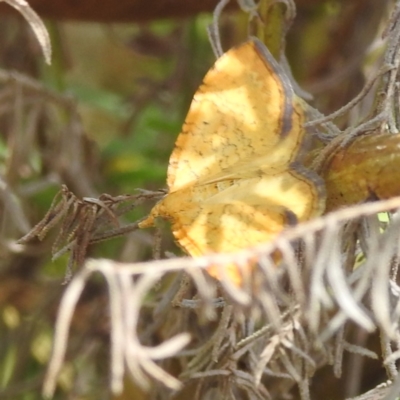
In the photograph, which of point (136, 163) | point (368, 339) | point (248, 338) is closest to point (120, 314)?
point (248, 338)

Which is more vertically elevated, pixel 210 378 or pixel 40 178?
pixel 40 178

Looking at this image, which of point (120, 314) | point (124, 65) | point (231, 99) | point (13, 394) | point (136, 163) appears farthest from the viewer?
point (124, 65)

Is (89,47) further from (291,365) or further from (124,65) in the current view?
(291,365)

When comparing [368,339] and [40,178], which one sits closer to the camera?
[368,339]

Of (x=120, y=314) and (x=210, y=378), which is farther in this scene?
(x=210, y=378)

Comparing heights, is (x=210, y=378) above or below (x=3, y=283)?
below

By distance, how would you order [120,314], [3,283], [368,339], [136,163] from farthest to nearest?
[136,163]
[3,283]
[368,339]
[120,314]

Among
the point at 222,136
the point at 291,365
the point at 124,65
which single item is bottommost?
the point at 291,365

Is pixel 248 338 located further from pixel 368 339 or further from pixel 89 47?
pixel 89 47

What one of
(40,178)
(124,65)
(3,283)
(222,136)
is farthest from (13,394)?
(124,65)
